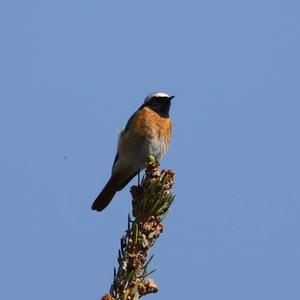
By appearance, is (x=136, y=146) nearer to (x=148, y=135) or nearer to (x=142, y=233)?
(x=148, y=135)

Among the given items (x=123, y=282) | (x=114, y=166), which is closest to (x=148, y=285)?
(x=123, y=282)

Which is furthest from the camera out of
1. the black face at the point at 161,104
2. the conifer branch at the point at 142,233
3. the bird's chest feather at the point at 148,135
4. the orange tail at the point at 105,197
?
the black face at the point at 161,104

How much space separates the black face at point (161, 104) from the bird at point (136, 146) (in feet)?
0.09

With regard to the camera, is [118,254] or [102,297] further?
[118,254]

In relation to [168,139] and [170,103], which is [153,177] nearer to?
[168,139]

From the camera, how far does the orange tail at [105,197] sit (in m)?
7.75

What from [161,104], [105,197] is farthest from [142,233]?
[161,104]

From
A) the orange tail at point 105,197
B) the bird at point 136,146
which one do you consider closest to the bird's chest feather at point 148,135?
the bird at point 136,146

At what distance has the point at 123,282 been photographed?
2.48 meters

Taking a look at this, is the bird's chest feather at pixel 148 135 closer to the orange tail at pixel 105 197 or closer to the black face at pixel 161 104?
the black face at pixel 161 104

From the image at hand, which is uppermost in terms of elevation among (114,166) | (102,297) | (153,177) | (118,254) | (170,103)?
(170,103)

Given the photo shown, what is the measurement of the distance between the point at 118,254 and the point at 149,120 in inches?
213

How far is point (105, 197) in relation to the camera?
781 centimetres

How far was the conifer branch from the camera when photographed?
2.44 m
